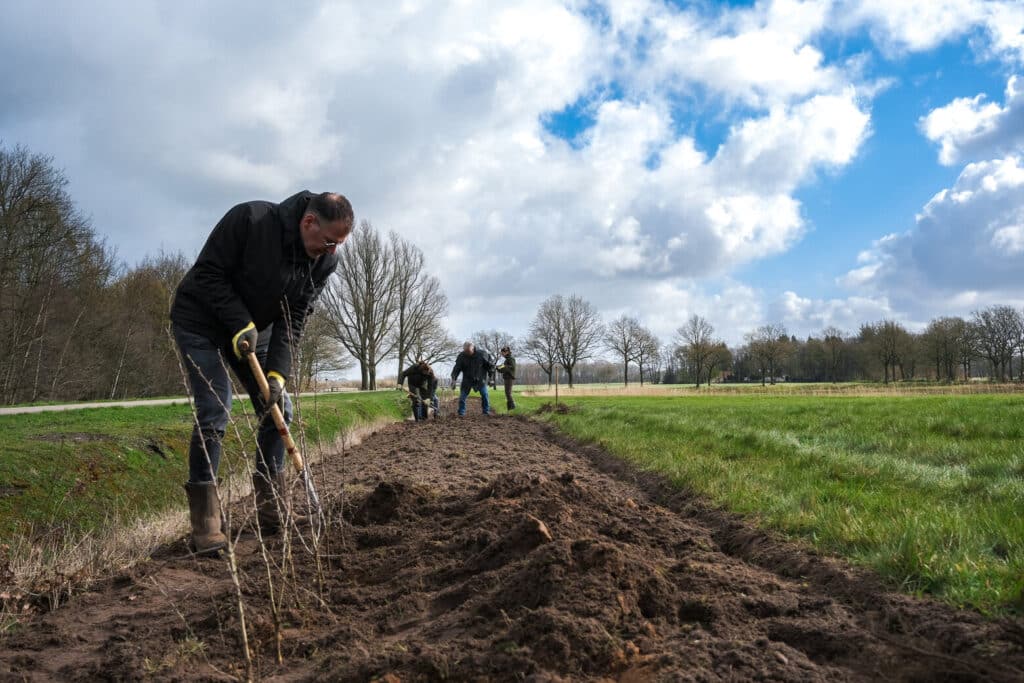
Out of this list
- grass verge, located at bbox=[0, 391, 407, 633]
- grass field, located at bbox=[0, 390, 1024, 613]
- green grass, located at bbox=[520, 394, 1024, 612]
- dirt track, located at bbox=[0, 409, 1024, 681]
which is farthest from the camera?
grass verge, located at bbox=[0, 391, 407, 633]

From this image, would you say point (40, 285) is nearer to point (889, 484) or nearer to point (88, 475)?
point (88, 475)

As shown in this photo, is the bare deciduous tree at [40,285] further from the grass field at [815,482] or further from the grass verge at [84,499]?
the grass verge at [84,499]

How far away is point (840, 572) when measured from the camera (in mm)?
2980

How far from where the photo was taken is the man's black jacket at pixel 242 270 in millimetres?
4027

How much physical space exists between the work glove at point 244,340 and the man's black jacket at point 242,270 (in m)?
0.05

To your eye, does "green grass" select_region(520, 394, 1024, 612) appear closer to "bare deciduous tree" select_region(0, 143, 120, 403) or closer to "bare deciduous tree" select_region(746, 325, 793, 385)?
"bare deciduous tree" select_region(0, 143, 120, 403)

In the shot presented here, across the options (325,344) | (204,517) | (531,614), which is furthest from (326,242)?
(325,344)

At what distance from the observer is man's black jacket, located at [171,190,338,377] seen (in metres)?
4.03

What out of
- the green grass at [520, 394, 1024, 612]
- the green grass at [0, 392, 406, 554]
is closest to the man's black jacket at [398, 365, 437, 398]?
the green grass at [520, 394, 1024, 612]

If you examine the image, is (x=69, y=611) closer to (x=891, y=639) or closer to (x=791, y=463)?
(x=891, y=639)

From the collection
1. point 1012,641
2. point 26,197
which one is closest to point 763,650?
point 1012,641

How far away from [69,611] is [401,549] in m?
1.78

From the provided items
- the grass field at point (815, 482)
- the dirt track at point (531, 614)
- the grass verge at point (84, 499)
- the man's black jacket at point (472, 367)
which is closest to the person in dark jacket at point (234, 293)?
the grass verge at point (84, 499)

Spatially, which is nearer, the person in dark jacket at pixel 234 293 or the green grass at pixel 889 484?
the green grass at pixel 889 484
